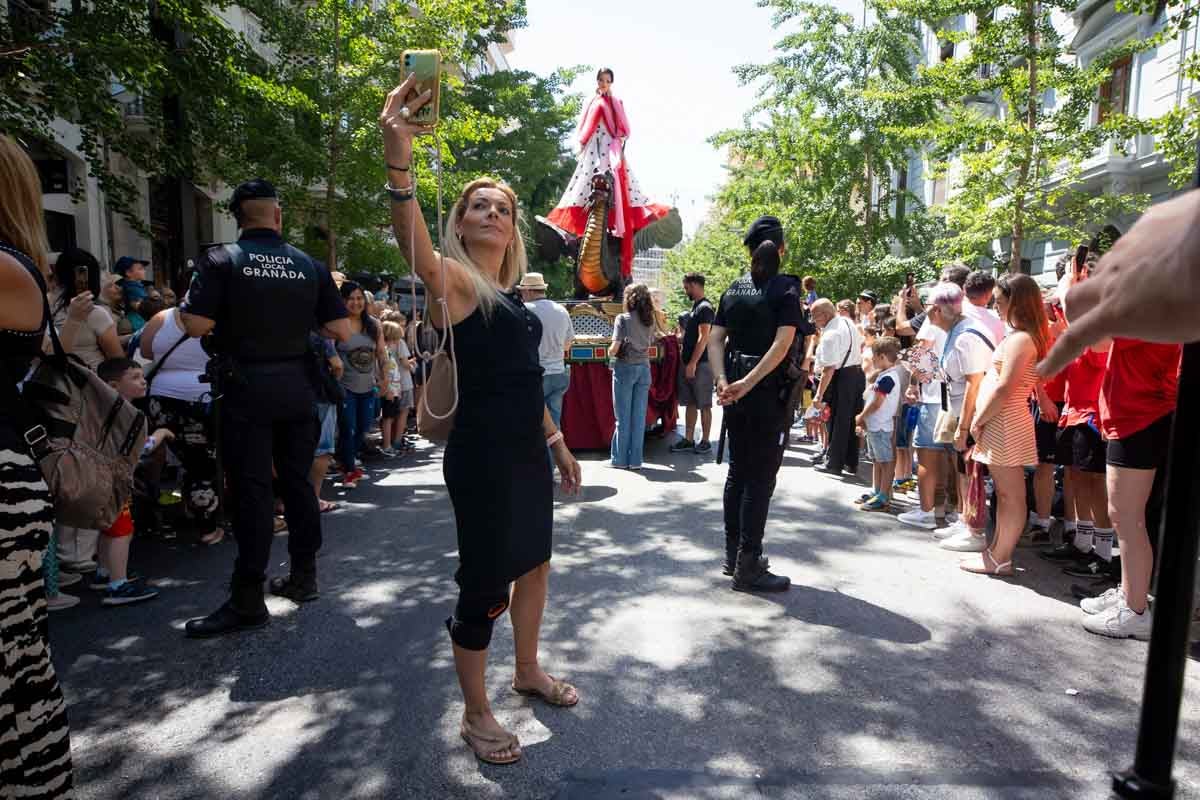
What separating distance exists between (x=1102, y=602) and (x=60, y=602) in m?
5.59

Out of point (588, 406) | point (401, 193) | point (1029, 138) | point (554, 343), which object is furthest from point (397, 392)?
point (1029, 138)

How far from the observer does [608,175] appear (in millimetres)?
9383

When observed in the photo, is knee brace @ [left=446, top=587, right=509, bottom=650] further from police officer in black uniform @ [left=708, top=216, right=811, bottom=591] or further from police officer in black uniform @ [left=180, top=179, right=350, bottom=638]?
police officer in black uniform @ [left=708, top=216, right=811, bottom=591]

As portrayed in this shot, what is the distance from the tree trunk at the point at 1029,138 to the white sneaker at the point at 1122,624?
11.0 metres

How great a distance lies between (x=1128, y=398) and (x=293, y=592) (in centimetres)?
445

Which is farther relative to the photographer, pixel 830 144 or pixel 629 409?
pixel 830 144

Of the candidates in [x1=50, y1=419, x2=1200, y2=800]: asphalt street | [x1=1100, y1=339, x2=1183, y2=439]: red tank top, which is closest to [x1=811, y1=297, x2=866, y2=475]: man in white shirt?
[x1=50, y1=419, x2=1200, y2=800]: asphalt street

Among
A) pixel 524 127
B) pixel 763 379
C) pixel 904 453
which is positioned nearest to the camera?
pixel 763 379

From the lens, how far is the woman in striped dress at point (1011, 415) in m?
4.43

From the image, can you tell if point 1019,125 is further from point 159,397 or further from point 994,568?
point 159,397

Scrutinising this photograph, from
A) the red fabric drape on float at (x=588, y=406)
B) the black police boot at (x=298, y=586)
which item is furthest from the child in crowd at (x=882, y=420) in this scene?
the black police boot at (x=298, y=586)

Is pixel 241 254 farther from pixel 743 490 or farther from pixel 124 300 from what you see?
pixel 124 300

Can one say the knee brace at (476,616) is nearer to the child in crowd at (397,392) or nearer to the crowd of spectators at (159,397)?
the crowd of spectators at (159,397)

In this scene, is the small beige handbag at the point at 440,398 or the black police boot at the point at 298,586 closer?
the small beige handbag at the point at 440,398
